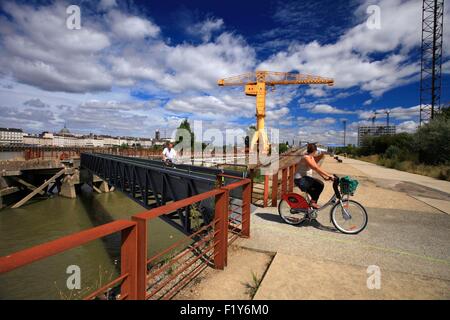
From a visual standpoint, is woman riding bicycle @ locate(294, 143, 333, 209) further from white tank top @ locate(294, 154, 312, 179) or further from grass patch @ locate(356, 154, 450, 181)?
grass patch @ locate(356, 154, 450, 181)

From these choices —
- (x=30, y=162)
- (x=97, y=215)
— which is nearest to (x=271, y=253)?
(x=97, y=215)

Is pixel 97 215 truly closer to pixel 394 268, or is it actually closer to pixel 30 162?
pixel 30 162

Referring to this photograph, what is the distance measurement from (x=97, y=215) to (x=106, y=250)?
6993mm

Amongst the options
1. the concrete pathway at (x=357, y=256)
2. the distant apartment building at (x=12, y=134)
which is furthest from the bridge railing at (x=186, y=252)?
the distant apartment building at (x=12, y=134)

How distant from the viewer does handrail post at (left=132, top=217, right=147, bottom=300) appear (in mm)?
2217

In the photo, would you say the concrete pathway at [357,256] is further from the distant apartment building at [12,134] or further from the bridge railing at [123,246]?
the distant apartment building at [12,134]

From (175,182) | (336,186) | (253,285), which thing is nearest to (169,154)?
(175,182)

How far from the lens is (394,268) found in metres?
3.61

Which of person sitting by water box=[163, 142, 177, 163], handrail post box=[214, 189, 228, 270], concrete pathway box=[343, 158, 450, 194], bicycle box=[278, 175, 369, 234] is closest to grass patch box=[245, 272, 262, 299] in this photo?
handrail post box=[214, 189, 228, 270]

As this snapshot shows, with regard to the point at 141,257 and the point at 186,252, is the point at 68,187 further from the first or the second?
the point at 141,257

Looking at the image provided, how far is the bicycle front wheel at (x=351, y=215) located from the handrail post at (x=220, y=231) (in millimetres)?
2593

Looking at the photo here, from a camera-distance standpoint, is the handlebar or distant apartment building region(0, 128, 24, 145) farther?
distant apartment building region(0, 128, 24, 145)

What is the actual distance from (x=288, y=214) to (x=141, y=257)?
4235mm

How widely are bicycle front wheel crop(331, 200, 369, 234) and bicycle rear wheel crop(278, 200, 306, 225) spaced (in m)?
0.70
